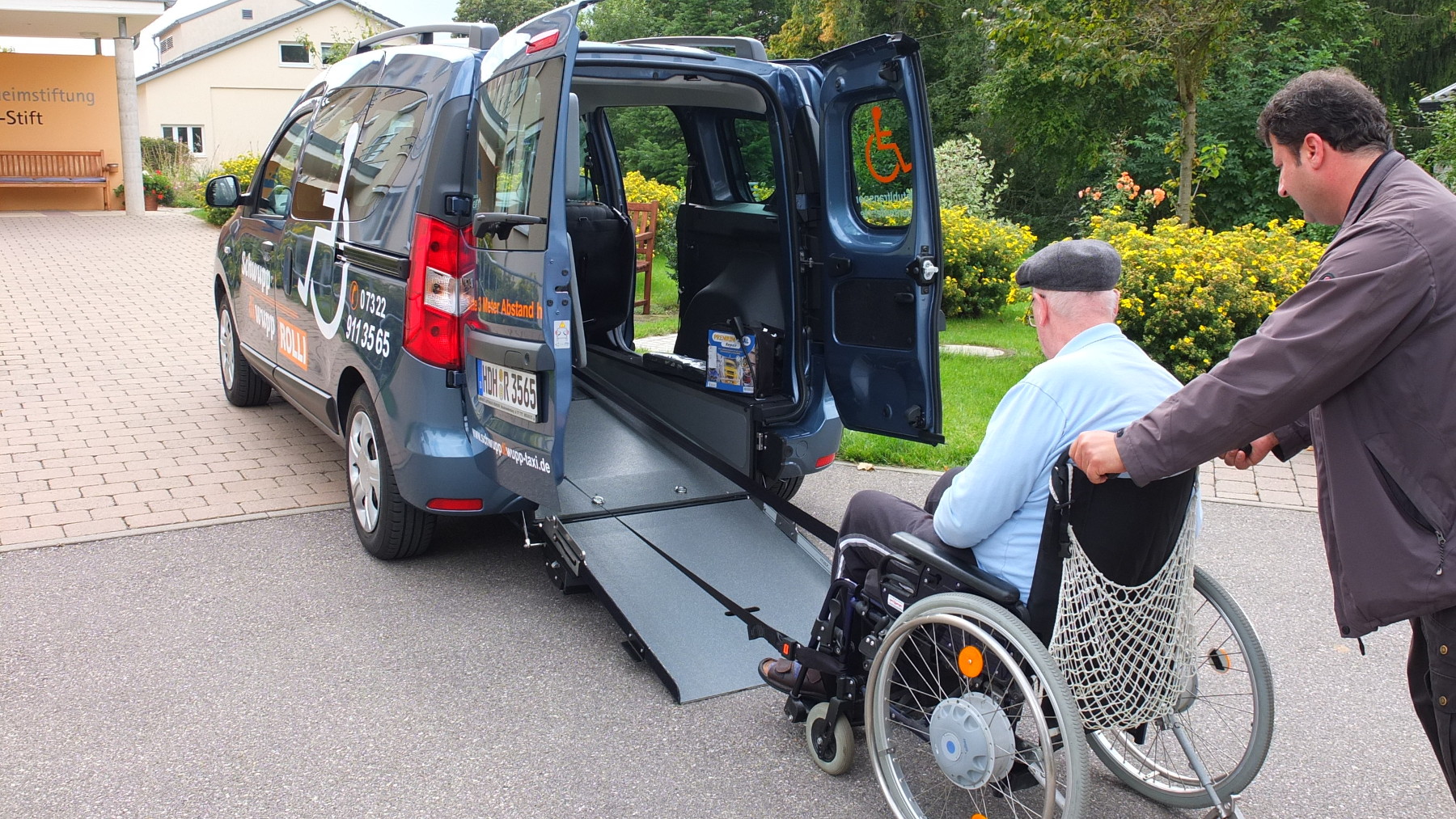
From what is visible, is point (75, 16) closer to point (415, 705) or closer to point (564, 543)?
point (564, 543)

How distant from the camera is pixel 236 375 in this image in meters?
7.30

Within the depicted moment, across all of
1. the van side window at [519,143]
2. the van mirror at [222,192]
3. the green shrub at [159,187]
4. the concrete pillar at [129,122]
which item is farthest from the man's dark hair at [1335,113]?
the green shrub at [159,187]

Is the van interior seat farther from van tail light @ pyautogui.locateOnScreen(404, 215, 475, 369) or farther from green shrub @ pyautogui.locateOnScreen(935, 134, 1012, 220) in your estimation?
green shrub @ pyautogui.locateOnScreen(935, 134, 1012, 220)

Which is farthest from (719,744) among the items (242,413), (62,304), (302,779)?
(62,304)

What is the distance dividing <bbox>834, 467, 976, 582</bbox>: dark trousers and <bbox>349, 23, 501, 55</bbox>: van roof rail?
85.7 inches

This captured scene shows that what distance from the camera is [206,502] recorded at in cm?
554

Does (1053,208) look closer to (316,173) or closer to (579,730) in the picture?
(316,173)

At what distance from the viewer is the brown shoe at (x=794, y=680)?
340 cm

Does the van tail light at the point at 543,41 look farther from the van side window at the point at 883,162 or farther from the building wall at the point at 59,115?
the building wall at the point at 59,115

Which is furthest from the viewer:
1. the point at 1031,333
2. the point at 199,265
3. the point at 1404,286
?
the point at 199,265

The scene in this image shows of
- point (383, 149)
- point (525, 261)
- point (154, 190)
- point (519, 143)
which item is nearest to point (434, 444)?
point (525, 261)

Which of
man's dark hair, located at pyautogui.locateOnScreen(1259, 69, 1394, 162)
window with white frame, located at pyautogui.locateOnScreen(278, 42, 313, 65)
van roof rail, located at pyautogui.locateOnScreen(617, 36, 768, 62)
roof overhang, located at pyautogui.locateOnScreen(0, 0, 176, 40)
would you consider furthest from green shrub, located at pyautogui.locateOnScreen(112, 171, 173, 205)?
man's dark hair, located at pyautogui.locateOnScreen(1259, 69, 1394, 162)

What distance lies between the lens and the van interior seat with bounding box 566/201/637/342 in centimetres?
648

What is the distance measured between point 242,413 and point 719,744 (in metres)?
5.00
